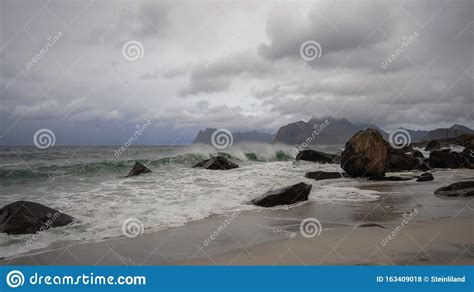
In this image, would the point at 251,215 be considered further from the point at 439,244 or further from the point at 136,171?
the point at 136,171

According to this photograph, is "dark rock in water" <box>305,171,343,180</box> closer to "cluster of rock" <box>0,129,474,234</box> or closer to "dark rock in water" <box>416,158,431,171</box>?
"cluster of rock" <box>0,129,474,234</box>

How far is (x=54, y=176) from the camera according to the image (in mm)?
19141

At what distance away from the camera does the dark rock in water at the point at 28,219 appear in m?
7.75

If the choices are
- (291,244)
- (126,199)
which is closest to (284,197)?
(291,244)

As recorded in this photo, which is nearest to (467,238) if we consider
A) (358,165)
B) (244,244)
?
(244,244)

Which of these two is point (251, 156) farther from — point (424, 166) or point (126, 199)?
point (126, 199)

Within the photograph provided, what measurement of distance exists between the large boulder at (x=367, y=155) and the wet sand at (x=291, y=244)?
9.36 metres

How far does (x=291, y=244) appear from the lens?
6.52m

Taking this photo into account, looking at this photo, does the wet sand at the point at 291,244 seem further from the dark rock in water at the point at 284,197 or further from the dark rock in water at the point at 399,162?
the dark rock in water at the point at 399,162

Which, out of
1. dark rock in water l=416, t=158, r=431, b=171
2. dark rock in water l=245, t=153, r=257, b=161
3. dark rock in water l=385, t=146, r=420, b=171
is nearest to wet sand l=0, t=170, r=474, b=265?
dark rock in water l=385, t=146, r=420, b=171

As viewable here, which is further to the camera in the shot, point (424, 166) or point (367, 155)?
point (424, 166)

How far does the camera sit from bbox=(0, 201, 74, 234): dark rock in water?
7750 millimetres

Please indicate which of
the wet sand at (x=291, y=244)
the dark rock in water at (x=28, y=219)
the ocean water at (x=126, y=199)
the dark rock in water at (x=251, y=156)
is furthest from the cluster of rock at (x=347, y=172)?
the dark rock in water at (x=251, y=156)

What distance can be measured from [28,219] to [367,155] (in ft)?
50.2
